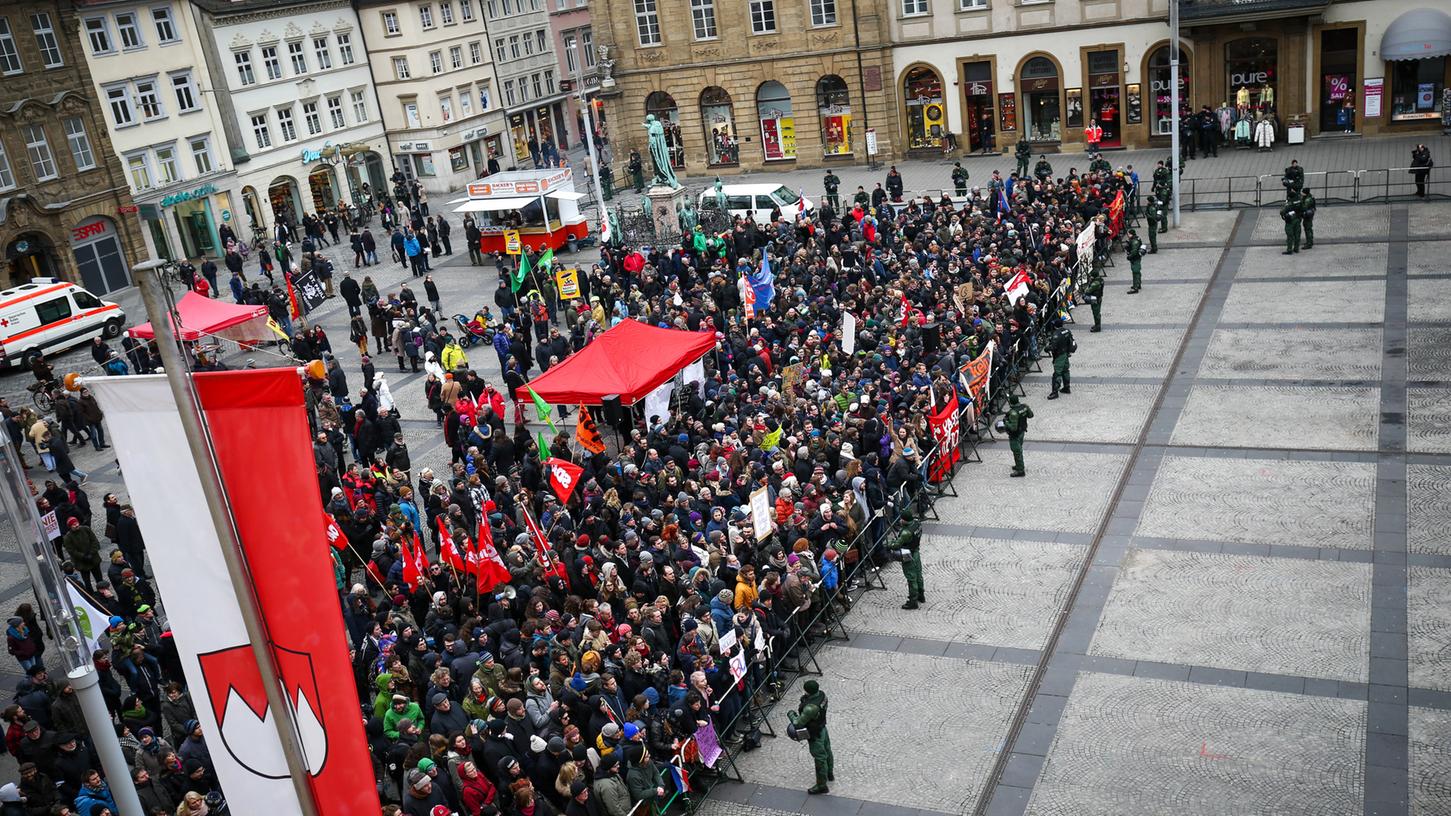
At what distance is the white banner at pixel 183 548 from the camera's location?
24.6 feet

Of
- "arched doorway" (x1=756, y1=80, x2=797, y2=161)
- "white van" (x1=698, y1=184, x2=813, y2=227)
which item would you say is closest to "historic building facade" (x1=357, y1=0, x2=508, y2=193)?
"arched doorway" (x1=756, y1=80, x2=797, y2=161)

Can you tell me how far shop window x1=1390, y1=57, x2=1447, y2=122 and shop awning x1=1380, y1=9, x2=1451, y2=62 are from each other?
1.93 feet

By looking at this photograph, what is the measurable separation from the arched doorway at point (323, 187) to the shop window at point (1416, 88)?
43.3 meters

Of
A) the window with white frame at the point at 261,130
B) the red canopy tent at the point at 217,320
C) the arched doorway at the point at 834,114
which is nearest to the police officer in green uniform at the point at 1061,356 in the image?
the red canopy tent at the point at 217,320

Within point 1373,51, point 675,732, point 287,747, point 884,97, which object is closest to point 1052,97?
point 884,97

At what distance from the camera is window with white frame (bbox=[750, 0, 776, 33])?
50.5 m

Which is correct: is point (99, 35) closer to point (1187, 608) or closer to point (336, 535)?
point (336, 535)

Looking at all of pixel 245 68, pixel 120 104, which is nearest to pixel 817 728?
pixel 120 104

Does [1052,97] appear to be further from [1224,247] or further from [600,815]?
[600,815]

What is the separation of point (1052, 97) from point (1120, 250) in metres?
16.3

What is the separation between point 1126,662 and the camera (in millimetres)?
15414

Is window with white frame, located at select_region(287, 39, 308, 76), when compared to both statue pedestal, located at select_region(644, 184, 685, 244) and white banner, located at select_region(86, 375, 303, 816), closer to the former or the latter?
statue pedestal, located at select_region(644, 184, 685, 244)

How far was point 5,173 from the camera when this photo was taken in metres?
41.2

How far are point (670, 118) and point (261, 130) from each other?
17656 millimetres
